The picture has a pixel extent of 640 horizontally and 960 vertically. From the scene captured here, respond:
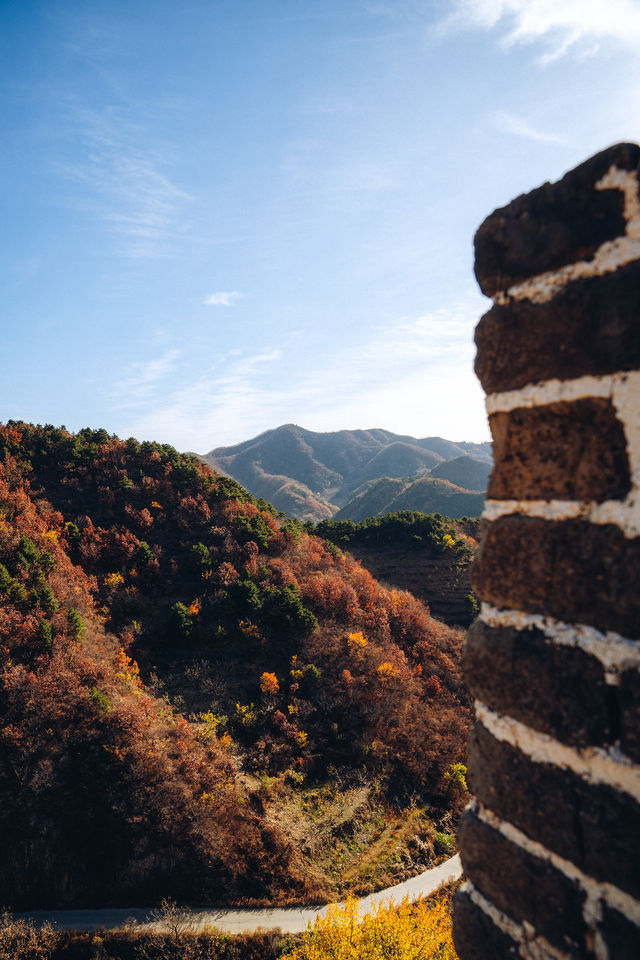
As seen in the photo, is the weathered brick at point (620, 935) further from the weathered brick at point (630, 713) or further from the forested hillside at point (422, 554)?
the forested hillside at point (422, 554)

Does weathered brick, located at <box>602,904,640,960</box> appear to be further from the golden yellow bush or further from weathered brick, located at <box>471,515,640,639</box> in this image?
the golden yellow bush

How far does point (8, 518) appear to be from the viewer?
2008 cm

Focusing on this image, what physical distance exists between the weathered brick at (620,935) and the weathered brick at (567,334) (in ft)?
4.36

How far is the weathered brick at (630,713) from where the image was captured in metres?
1.12

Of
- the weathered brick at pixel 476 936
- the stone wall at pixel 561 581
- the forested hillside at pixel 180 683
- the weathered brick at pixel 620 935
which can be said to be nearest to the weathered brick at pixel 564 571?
the stone wall at pixel 561 581

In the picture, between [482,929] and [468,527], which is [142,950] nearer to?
[482,929]

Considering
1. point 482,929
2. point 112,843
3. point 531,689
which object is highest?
point 531,689

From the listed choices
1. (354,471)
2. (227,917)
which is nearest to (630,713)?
(227,917)

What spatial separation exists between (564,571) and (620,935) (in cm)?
87

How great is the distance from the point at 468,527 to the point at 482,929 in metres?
34.7

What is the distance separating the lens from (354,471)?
5591 inches

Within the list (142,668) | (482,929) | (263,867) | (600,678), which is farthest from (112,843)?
(600,678)

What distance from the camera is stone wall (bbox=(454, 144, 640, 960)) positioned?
1.17m

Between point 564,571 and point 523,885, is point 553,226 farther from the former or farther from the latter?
Result: point 523,885
